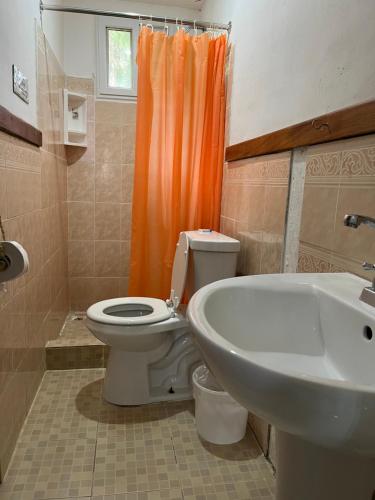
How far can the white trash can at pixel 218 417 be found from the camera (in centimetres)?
153

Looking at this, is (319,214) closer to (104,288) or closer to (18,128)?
(18,128)

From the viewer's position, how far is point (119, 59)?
263cm

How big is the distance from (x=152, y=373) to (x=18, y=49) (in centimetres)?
162

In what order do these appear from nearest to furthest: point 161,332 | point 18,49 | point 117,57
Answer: point 18,49 → point 161,332 → point 117,57

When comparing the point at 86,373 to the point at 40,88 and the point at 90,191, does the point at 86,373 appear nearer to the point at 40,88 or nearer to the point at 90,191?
the point at 90,191

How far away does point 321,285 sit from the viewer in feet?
2.87

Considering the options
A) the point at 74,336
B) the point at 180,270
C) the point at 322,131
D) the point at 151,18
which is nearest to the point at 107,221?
the point at 74,336

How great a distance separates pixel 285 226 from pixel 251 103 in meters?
0.71

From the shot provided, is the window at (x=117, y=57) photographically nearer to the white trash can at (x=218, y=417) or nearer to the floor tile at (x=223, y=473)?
the white trash can at (x=218, y=417)

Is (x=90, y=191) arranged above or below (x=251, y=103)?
below

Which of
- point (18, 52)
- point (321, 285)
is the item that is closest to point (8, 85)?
point (18, 52)

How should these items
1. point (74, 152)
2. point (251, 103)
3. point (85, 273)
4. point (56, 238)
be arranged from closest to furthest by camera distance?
point (251, 103) → point (56, 238) → point (74, 152) → point (85, 273)

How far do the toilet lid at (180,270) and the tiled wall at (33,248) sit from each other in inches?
27.7

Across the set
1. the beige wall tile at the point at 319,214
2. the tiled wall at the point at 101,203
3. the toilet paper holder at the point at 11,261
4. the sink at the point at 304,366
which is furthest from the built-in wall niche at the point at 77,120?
the sink at the point at 304,366
